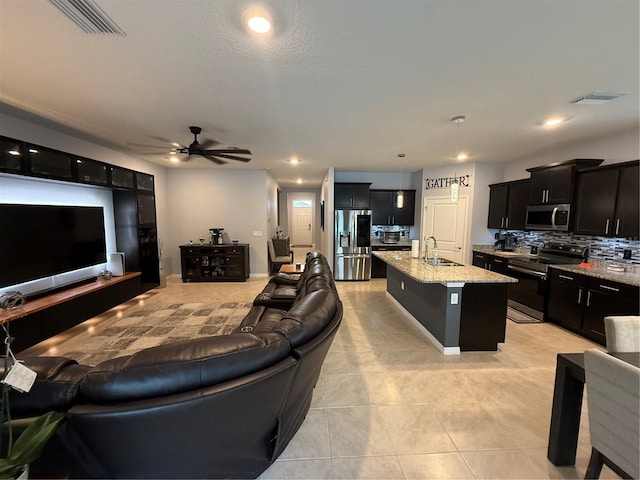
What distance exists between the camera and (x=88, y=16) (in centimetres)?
149

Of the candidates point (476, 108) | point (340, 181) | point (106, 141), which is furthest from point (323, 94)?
point (340, 181)

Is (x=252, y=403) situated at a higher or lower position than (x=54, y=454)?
higher

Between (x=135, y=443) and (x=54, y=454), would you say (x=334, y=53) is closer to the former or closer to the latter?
(x=135, y=443)

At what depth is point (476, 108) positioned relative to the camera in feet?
8.93

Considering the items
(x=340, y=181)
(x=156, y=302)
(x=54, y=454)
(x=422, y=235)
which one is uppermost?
(x=340, y=181)

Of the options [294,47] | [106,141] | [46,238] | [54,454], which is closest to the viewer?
[54,454]

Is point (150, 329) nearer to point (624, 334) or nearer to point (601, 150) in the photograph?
point (624, 334)

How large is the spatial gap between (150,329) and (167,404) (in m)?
3.07

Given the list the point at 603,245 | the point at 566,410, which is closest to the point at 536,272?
the point at 603,245

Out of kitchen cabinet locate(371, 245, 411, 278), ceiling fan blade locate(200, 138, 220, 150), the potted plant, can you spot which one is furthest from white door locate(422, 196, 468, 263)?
the potted plant

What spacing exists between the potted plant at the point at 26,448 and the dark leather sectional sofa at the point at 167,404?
89mm

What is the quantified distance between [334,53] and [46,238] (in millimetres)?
3975

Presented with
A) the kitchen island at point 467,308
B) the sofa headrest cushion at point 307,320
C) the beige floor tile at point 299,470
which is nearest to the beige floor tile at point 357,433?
the beige floor tile at point 299,470

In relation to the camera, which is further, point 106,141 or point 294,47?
point 106,141
